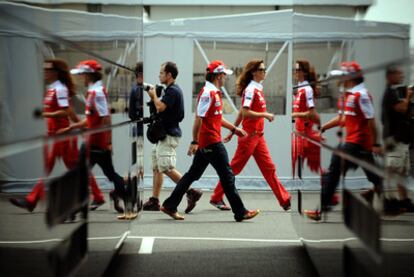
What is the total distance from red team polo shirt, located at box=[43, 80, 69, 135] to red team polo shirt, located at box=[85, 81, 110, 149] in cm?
66

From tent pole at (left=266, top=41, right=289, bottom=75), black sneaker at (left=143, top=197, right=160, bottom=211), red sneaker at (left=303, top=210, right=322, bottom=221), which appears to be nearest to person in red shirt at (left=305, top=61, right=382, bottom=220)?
red sneaker at (left=303, top=210, right=322, bottom=221)

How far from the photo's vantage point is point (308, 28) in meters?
5.97

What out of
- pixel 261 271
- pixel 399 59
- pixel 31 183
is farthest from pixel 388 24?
pixel 261 271

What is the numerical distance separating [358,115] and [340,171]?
701mm

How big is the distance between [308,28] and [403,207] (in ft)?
11.1

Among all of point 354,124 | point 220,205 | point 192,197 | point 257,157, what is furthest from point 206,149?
point 354,124

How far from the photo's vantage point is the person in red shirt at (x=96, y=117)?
401cm

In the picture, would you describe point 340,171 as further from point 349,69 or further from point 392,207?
point 392,207

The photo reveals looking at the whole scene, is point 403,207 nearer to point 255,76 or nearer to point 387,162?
point 387,162

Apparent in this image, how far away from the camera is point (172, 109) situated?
32.9 feet

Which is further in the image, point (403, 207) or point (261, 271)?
point (261, 271)

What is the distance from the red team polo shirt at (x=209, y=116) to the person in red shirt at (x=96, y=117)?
4.29m

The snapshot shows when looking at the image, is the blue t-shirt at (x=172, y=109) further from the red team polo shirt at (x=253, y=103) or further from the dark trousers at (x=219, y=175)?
the red team polo shirt at (x=253, y=103)

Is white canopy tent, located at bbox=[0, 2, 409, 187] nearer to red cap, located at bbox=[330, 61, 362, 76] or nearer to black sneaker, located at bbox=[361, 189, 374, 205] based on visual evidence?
red cap, located at bbox=[330, 61, 362, 76]
